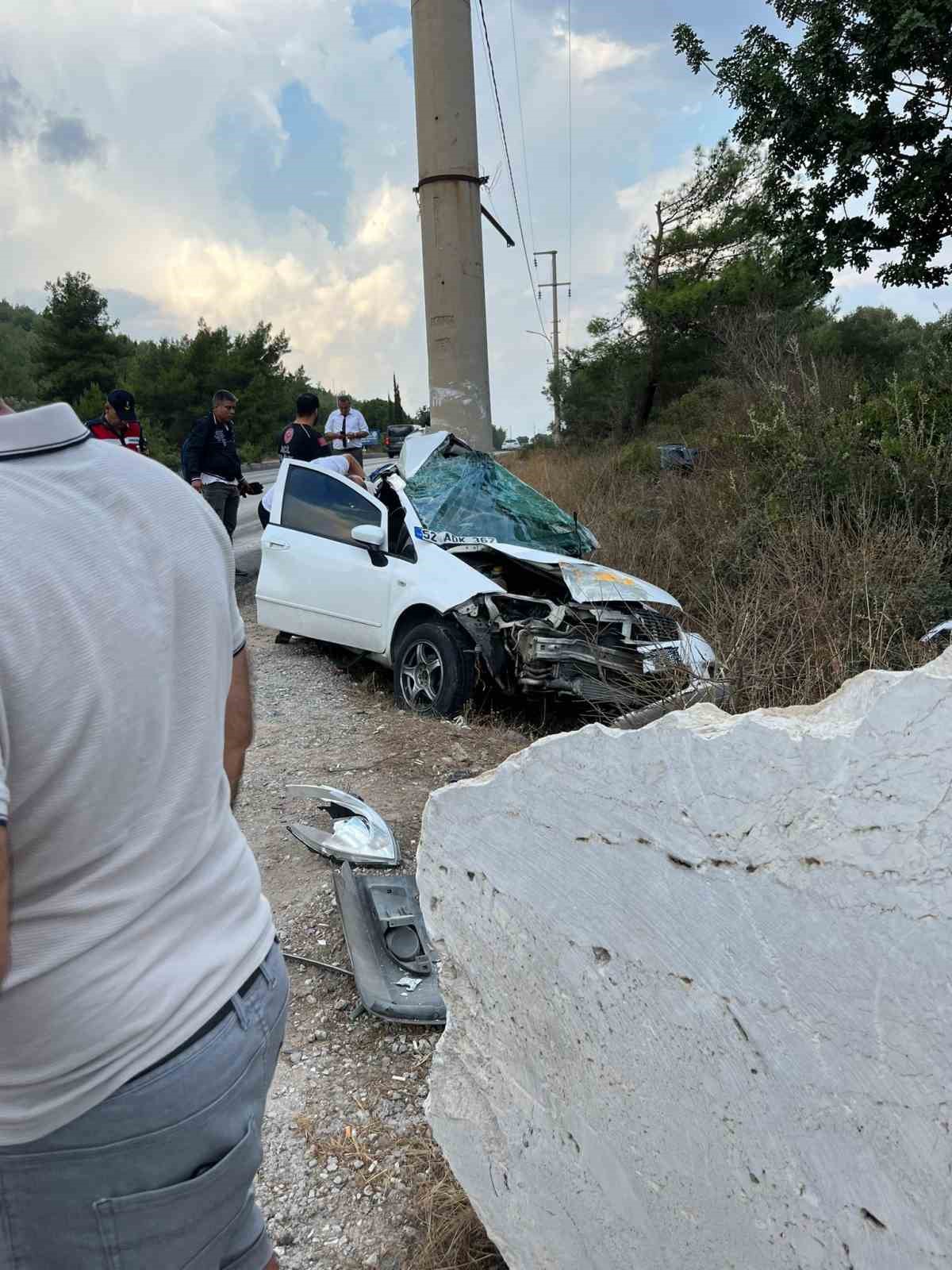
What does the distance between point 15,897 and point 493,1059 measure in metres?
1.30

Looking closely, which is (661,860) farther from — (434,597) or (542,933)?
(434,597)

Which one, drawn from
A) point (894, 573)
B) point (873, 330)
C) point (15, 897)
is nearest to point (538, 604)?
point (894, 573)

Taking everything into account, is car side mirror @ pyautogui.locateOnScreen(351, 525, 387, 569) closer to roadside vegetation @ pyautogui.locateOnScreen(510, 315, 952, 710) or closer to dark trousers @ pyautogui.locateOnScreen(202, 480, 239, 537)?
roadside vegetation @ pyautogui.locateOnScreen(510, 315, 952, 710)

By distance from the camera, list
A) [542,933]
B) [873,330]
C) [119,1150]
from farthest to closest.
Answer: [873,330]
[542,933]
[119,1150]

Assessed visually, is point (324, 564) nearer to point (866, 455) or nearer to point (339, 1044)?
point (339, 1044)

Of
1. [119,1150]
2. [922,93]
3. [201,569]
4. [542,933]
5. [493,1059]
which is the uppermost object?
[922,93]

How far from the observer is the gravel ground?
→ 7.23 ft

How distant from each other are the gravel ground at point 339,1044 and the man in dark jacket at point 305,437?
4.02 m

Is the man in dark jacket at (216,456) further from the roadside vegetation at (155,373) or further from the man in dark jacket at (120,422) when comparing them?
the roadside vegetation at (155,373)

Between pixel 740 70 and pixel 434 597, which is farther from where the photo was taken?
pixel 740 70

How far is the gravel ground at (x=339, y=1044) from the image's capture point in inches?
86.8

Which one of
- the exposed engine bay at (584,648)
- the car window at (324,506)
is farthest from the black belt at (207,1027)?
the car window at (324,506)

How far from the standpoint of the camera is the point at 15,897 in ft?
3.15

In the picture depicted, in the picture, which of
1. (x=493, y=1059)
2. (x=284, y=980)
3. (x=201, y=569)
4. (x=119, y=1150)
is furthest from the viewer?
A: (x=493, y=1059)
